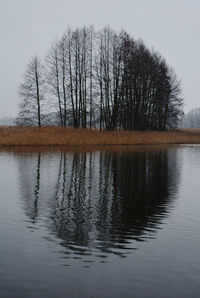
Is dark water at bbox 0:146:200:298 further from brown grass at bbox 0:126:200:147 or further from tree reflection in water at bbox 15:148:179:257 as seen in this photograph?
brown grass at bbox 0:126:200:147

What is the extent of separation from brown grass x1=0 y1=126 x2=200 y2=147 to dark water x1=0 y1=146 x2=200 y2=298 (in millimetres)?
19290

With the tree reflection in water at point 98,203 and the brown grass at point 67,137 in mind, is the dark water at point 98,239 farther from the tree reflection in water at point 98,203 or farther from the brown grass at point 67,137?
the brown grass at point 67,137

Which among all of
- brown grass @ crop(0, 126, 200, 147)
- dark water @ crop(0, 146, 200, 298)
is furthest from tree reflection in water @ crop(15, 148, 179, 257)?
brown grass @ crop(0, 126, 200, 147)

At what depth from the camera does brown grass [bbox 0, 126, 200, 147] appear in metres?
32.8

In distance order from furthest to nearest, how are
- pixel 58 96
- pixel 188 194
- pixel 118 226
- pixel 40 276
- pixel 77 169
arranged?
pixel 58 96
pixel 77 169
pixel 188 194
pixel 118 226
pixel 40 276

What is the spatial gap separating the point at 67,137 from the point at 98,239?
28916mm

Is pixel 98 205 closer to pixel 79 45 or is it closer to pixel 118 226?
pixel 118 226

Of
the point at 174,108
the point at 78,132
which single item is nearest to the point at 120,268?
the point at 78,132

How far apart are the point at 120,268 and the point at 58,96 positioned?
4406cm

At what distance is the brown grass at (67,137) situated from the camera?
108 ft

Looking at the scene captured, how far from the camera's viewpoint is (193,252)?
6230 mm

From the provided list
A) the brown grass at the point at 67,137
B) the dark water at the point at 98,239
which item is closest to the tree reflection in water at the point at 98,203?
the dark water at the point at 98,239

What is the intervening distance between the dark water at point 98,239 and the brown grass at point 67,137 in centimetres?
1929

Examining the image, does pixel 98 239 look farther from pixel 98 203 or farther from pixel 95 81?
pixel 95 81
